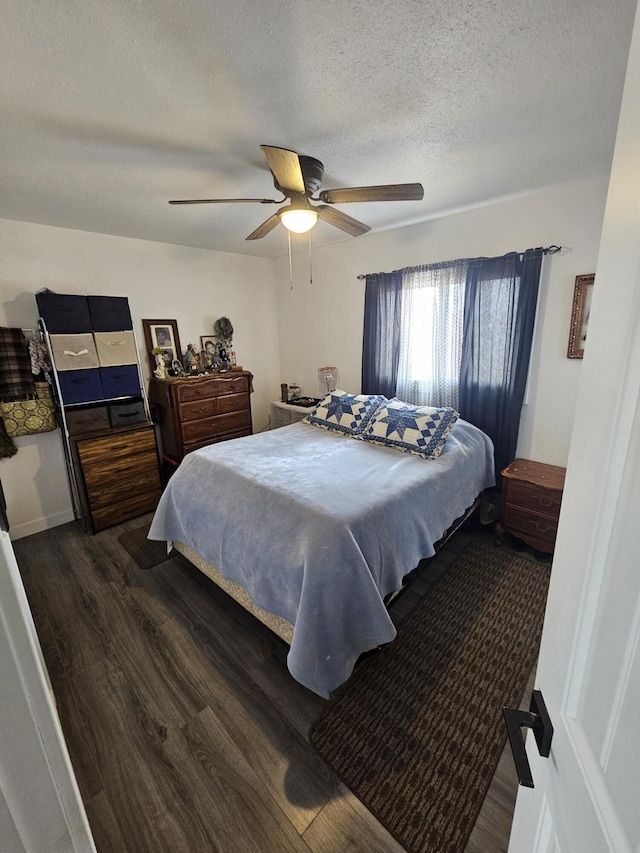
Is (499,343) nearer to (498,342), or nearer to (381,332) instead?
(498,342)

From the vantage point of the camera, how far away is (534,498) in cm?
239

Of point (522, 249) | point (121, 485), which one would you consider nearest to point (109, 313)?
point (121, 485)

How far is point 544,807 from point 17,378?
11.6 ft

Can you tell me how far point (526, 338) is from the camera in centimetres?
255

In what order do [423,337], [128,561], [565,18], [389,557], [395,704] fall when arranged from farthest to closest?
[423,337] < [128,561] < [389,557] < [395,704] < [565,18]

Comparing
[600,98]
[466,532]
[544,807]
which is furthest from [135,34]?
[466,532]

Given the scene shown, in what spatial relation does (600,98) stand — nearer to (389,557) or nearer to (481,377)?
(481,377)

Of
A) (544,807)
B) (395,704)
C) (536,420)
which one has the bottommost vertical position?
(395,704)

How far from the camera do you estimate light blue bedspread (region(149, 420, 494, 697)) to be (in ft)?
4.87

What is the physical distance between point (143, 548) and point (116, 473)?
72 centimetres

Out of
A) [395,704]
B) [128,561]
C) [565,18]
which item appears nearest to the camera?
[565,18]

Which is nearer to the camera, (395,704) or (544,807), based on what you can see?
(544,807)

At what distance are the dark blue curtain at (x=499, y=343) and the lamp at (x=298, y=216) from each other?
4.81ft

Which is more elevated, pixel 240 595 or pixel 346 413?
pixel 346 413
